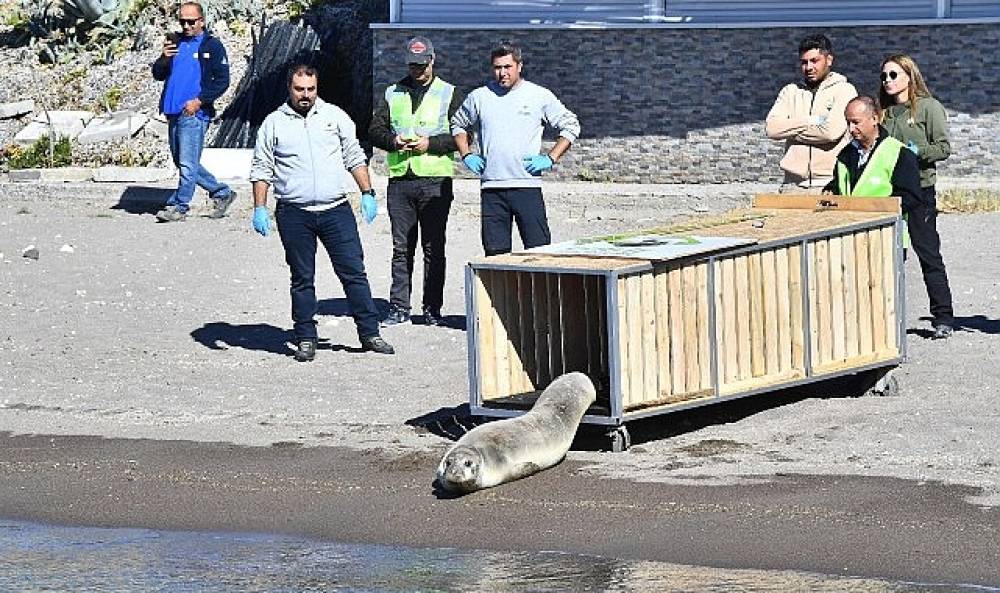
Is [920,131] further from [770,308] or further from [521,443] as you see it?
[521,443]

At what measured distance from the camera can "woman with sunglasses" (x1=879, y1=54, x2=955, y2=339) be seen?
39.6ft

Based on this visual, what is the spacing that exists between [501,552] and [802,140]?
4.90 m

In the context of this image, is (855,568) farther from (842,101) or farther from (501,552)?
(842,101)

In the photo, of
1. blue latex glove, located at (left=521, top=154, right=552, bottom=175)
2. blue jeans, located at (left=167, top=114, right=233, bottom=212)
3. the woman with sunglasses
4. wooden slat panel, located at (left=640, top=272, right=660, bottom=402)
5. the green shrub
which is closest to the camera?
wooden slat panel, located at (left=640, top=272, right=660, bottom=402)

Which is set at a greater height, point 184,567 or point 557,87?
point 557,87

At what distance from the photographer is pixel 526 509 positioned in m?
8.53

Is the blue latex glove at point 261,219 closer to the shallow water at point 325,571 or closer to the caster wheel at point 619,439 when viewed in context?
the caster wheel at point 619,439

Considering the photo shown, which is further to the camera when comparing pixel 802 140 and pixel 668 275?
pixel 802 140

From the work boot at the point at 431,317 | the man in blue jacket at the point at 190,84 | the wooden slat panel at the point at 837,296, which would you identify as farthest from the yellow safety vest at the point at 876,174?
the man in blue jacket at the point at 190,84

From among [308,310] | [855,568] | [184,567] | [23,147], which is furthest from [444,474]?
[23,147]

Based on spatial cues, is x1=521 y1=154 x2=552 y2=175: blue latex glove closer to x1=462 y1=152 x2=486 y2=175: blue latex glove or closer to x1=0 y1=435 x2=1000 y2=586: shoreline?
x1=462 y1=152 x2=486 y2=175: blue latex glove

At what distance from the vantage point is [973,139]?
19.6 m

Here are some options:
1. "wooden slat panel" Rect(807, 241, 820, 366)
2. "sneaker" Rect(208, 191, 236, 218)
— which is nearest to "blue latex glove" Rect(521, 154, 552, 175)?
"wooden slat panel" Rect(807, 241, 820, 366)

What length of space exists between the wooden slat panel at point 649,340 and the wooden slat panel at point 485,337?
0.91 meters
